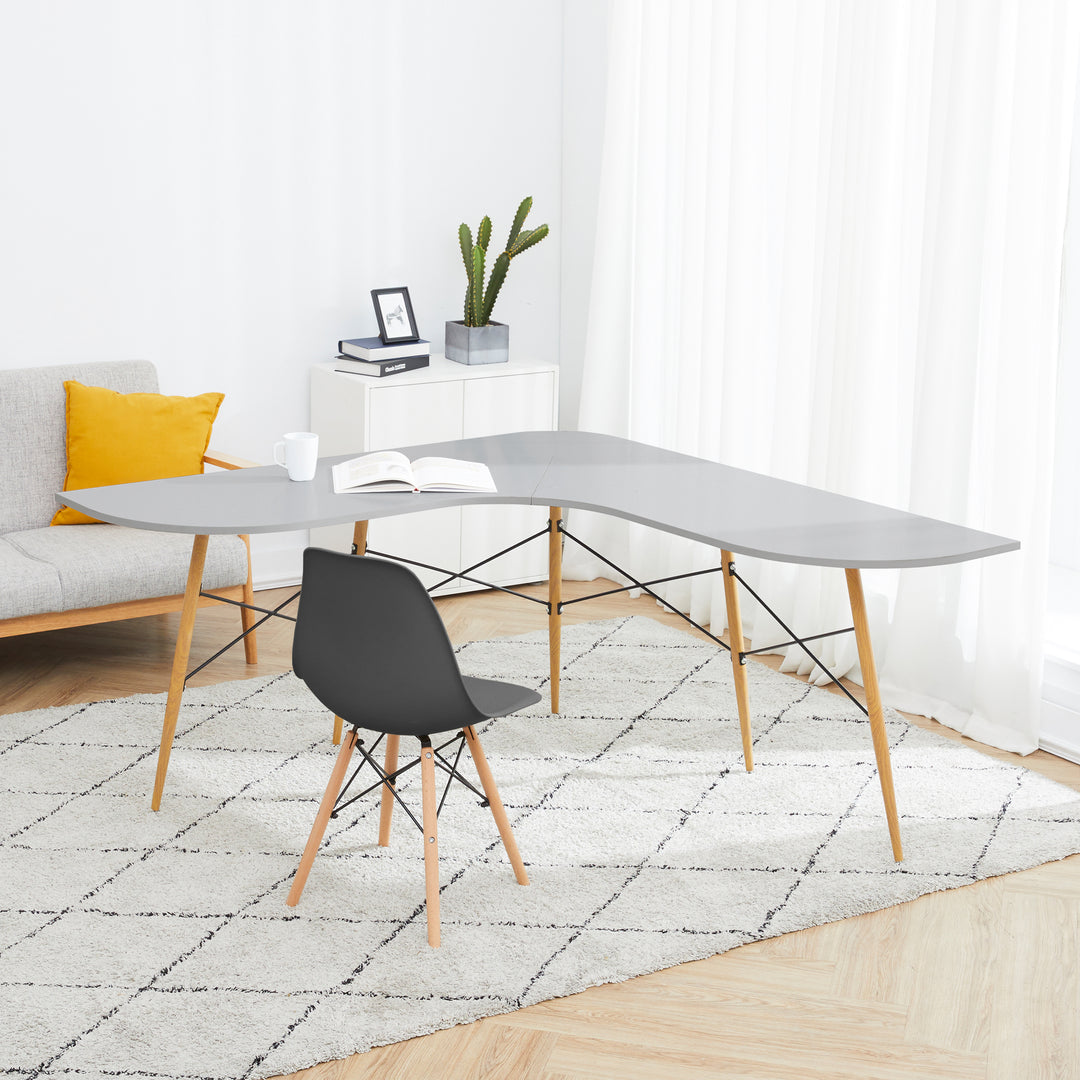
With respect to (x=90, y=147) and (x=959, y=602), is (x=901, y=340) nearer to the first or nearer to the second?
(x=959, y=602)

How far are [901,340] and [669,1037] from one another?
2.14 metres

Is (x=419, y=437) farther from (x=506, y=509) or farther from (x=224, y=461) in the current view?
(x=224, y=461)

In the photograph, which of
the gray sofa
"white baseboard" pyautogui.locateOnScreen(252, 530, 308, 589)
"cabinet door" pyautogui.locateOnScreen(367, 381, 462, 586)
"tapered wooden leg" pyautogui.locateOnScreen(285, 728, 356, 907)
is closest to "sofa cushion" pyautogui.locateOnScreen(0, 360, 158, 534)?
the gray sofa

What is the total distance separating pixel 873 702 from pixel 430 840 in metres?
0.95

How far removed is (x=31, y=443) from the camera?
4.06 metres

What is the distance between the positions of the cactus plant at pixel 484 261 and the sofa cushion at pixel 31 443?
53.0 inches

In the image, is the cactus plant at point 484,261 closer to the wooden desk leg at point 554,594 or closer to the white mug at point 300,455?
the wooden desk leg at point 554,594

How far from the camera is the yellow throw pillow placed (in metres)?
4.05

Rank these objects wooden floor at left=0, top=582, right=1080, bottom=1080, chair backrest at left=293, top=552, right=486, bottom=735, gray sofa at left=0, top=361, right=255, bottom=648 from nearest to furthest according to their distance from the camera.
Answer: wooden floor at left=0, top=582, right=1080, bottom=1080
chair backrest at left=293, top=552, right=486, bottom=735
gray sofa at left=0, top=361, right=255, bottom=648

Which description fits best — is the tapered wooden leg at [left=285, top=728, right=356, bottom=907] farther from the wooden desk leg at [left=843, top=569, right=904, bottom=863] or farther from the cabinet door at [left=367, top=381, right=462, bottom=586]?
the cabinet door at [left=367, top=381, right=462, bottom=586]

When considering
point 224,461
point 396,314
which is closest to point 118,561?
point 224,461

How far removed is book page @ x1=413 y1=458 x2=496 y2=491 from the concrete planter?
1.58 m

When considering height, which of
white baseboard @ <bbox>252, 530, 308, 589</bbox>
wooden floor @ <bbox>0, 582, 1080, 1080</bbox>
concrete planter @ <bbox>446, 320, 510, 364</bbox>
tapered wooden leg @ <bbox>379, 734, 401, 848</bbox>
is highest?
concrete planter @ <bbox>446, 320, 510, 364</bbox>

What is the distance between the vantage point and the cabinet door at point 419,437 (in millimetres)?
4434
